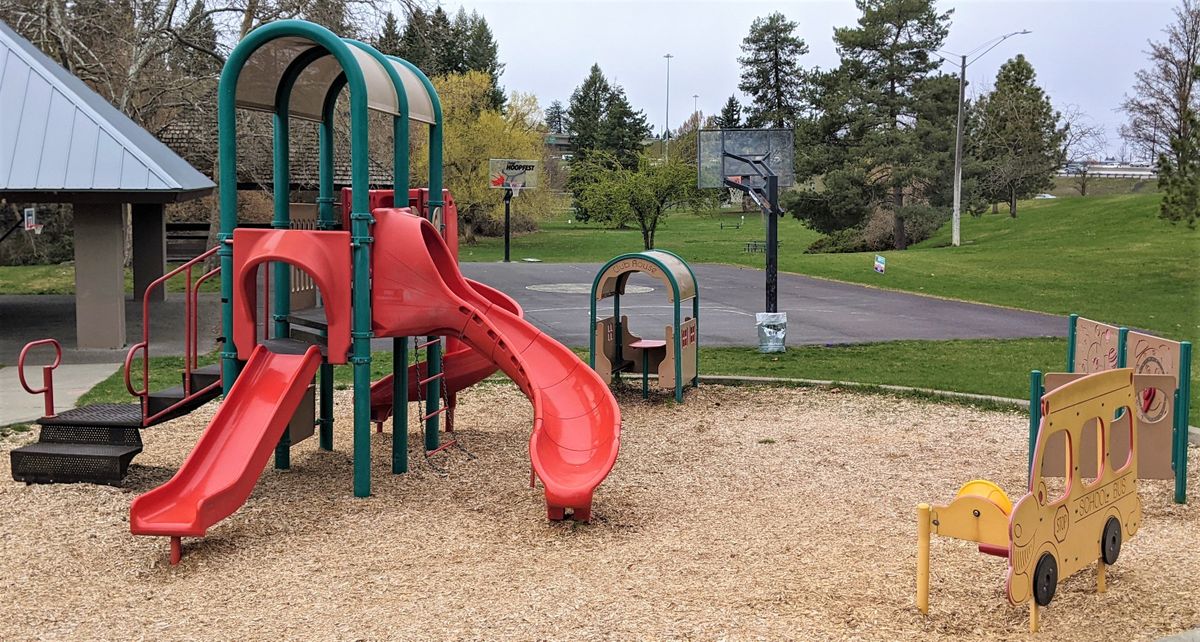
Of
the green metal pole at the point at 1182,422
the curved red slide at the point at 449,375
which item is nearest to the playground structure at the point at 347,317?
the curved red slide at the point at 449,375

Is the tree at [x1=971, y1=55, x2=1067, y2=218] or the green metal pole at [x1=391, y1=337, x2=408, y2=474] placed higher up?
the tree at [x1=971, y1=55, x2=1067, y2=218]

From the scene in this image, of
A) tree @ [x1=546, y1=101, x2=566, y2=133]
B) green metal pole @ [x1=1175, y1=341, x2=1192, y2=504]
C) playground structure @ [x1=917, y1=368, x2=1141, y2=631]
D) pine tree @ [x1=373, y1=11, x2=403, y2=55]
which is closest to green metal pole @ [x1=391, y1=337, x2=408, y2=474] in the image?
playground structure @ [x1=917, y1=368, x2=1141, y2=631]

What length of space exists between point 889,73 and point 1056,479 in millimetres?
42090

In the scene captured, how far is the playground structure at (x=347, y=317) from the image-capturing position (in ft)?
24.2

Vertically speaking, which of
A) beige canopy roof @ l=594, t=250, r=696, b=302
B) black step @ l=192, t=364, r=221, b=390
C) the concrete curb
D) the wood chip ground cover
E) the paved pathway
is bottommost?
the wood chip ground cover

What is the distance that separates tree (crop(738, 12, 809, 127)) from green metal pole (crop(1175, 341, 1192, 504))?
68861mm

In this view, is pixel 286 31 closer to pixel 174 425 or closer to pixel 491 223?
pixel 174 425

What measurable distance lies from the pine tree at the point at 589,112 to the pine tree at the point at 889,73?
25.0 m

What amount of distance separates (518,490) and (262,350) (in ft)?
7.03

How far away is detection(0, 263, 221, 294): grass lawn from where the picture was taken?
25.0 m

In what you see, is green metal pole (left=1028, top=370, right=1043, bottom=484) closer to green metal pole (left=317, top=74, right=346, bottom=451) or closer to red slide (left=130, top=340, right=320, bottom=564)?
red slide (left=130, top=340, right=320, bottom=564)

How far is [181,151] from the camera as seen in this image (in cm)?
3284

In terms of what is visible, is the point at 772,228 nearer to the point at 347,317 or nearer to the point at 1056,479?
the point at 1056,479

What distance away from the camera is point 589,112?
79.1 meters
